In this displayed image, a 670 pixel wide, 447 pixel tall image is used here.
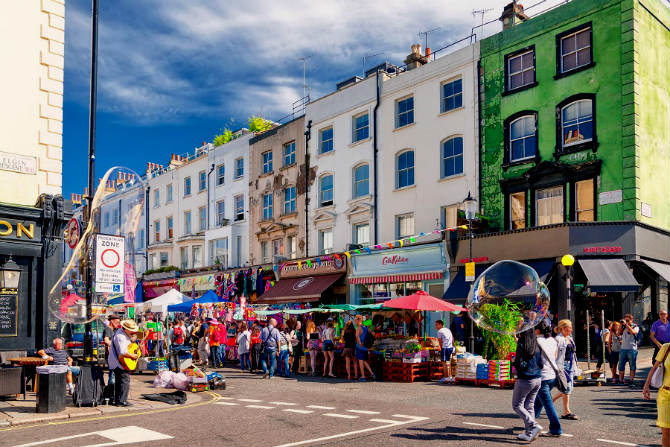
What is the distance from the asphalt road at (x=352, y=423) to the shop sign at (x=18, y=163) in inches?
280

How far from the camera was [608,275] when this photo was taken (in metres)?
21.1

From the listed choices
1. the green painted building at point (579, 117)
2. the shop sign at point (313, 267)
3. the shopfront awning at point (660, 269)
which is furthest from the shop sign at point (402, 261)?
the shopfront awning at point (660, 269)

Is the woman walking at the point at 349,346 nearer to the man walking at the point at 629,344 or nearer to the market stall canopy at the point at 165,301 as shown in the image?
the man walking at the point at 629,344

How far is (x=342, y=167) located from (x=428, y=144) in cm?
541

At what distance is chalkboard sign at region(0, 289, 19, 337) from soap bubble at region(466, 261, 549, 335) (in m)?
10.5

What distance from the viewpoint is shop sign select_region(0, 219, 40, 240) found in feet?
49.8

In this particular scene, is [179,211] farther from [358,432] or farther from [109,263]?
[358,432]

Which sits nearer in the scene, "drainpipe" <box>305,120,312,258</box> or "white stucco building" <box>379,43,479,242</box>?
"white stucco building" <box>379,43,479,242</box>

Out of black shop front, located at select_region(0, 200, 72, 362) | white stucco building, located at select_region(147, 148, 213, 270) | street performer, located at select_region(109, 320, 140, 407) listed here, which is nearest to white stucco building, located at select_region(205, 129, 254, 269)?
white stucco building, located at select_region(147, 148, 213, 270)

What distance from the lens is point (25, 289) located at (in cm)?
1556

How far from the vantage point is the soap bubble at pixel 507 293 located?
10.6m

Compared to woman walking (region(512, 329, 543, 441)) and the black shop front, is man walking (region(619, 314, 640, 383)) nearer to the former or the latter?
woman walking (region(512, 329, 543, 441))

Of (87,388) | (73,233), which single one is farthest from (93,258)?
(87,388)

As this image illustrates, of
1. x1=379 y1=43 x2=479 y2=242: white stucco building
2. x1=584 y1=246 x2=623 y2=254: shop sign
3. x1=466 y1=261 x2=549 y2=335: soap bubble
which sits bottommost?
x1=466 y1=261 x2=549 y2=335: soap bubble
